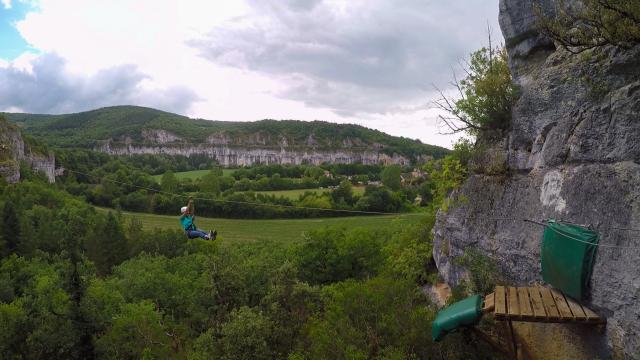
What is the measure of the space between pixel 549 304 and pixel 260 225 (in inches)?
2453

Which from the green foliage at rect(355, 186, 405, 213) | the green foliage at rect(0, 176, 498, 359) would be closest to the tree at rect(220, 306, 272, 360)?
the green foliage at rect(0, 176, 498, 359)

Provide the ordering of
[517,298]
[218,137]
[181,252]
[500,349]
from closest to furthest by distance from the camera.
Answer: [517,298] < [500,349] < [181,252] < [218,137]

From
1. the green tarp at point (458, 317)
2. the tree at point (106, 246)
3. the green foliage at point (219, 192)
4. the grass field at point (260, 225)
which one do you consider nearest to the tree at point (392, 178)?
the green foliage at point (219, 192)

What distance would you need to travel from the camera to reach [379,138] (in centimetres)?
15888

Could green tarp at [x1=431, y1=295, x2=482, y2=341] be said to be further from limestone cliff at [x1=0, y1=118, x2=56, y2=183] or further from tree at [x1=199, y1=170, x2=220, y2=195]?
limestone cliff at [x1=0, y1=118, x2=56, y2=183]

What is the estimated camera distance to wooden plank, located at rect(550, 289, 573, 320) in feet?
22.3

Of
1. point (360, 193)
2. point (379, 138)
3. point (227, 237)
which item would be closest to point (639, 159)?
point (227, 237)

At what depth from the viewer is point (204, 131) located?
165 metres

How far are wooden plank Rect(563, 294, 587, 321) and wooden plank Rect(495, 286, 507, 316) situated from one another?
1.04 m

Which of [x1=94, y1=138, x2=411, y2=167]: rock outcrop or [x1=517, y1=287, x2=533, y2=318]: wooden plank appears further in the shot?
[x1=94, y1=138, x2=411, y2=167]: rock outcrop

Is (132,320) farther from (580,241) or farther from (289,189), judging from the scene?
(289,189)

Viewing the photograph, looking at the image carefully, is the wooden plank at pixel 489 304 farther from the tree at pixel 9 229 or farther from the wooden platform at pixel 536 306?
the tree at pixel 9 229

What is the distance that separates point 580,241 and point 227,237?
56.1 meters

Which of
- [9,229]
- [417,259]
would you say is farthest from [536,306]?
[9,229]
